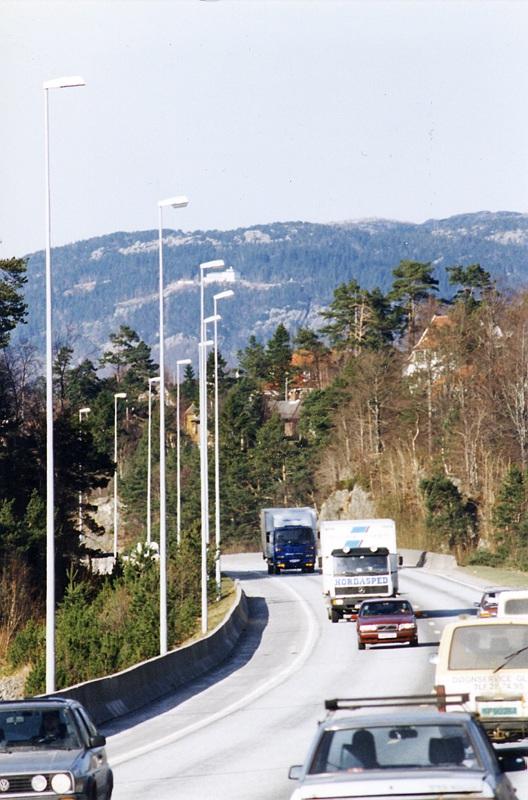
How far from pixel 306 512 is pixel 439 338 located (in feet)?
124

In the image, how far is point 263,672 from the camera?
137 ft

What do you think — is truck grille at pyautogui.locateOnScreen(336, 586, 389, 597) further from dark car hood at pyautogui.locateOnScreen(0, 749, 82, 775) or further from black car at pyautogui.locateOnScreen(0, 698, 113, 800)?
dark car hood at pyautogui.locateOnScreen(0, 749, 82, 775)

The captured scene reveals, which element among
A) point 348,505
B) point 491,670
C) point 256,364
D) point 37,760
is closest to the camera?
point 37,760

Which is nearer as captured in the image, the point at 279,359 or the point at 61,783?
the point at 61,783

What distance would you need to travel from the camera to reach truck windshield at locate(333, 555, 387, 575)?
5488cm

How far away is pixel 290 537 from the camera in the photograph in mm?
88812

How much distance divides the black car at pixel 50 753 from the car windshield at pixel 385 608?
97.3ft

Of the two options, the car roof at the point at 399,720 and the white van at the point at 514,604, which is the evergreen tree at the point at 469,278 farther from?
the car roof at the point at 399,720

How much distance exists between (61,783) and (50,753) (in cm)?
76

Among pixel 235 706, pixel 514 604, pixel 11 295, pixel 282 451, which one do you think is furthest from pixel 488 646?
pixel 282 451

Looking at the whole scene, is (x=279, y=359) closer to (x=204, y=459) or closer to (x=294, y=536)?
(x=294, y=536)

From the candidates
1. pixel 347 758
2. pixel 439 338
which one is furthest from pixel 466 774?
pixel 439 338

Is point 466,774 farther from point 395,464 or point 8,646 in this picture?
point 395,464

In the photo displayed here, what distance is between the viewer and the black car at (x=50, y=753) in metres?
15.4
